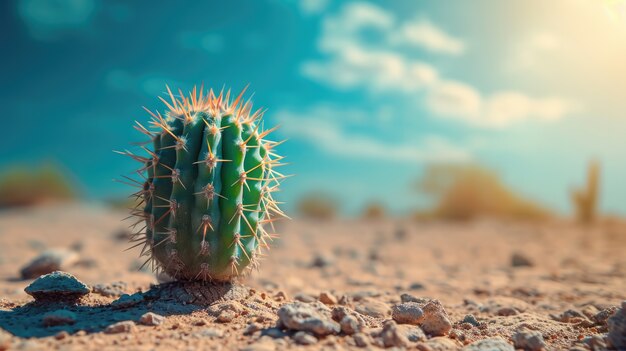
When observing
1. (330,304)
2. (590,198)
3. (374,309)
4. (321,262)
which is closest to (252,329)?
(330,304)

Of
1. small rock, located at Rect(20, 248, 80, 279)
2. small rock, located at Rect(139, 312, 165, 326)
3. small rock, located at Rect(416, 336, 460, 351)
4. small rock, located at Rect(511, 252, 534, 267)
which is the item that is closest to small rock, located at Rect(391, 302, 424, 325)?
small rock, located at Rect(416, 336, 460, 351)

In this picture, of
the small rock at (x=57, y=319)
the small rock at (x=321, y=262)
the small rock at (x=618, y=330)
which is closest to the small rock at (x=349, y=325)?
the small rock at (x=618, y=330)

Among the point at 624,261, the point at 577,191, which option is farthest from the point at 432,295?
the point at 577,191

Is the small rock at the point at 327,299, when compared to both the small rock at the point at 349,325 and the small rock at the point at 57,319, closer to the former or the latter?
the small rock at the point at 349,325

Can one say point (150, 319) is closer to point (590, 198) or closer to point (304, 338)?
point (304, 338)

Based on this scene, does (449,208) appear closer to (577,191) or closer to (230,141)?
(577,191)

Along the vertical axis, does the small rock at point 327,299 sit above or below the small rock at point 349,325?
above
